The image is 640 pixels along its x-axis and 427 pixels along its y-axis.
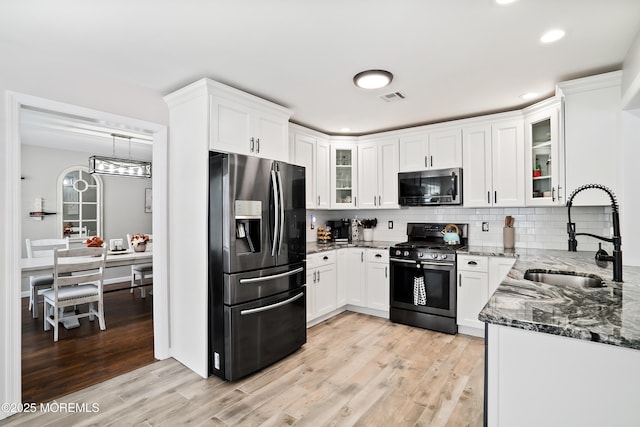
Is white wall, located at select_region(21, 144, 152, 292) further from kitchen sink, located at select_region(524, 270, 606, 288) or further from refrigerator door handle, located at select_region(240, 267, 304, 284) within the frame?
kitchen sink, located at select_region(524, 270, 606, 288)

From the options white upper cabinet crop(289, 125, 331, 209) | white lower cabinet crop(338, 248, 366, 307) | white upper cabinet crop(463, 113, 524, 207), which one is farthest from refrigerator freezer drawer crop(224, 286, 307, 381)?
white upper cabinet crop(463, 113, 524, 207)

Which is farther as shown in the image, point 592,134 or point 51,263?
point 51,263

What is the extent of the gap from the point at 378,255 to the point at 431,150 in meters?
1.45

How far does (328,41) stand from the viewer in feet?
6.97

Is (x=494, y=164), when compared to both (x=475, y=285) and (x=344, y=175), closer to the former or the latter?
(x=475, y=285)

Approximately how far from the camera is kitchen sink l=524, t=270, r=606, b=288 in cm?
199

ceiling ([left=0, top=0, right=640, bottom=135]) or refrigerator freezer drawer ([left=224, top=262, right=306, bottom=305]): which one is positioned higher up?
ceiling ([left=0, top=0, right=640, bottom=135])

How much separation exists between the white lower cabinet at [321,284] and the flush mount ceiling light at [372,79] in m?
1.85

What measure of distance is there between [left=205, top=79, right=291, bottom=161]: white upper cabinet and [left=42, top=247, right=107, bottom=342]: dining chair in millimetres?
2371

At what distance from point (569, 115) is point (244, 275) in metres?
3.06

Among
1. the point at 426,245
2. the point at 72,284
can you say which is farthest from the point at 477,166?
the point at 72,284

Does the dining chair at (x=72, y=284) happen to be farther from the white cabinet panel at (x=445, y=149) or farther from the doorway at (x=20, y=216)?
the white cabinet panel at (x=445, y=149)

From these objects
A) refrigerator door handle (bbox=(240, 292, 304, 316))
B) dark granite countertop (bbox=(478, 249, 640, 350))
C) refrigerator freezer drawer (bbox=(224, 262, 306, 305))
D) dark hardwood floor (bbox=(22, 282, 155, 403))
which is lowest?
dark hardwood floor (bbox=(22, 282, 155, 403))

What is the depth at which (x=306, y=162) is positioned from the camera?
410 centimetres
